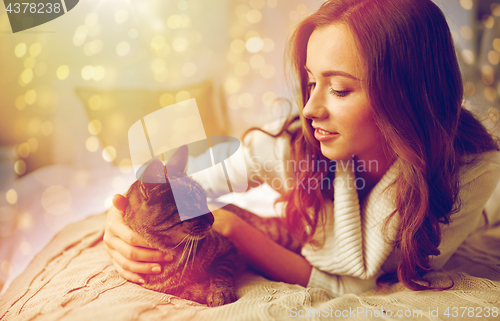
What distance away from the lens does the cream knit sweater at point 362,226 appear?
664mm

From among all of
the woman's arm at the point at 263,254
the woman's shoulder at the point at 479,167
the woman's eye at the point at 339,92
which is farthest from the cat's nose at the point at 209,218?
the woman's shoulder at the point at 479,167

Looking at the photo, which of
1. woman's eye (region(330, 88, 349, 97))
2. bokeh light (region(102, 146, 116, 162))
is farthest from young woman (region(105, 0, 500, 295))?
bokeh light (region(102, 146, 116, 162))

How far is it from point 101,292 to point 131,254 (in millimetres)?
80

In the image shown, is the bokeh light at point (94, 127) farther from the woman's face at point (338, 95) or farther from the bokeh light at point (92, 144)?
the woman's face at point (338, 95)

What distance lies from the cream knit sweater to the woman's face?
153 mm

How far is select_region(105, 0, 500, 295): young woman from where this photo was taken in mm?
507

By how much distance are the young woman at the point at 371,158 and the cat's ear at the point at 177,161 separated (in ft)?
0.41

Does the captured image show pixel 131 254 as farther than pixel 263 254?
No

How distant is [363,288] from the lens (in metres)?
0.71

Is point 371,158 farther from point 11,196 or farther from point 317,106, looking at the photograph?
point 11,196

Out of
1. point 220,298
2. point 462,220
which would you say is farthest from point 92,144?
point 462,220

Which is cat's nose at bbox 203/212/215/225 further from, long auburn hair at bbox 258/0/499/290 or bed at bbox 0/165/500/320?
long auburn hair at bbox 258/0/499/290

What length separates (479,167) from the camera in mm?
664

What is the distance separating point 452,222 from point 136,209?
0.80 meters
